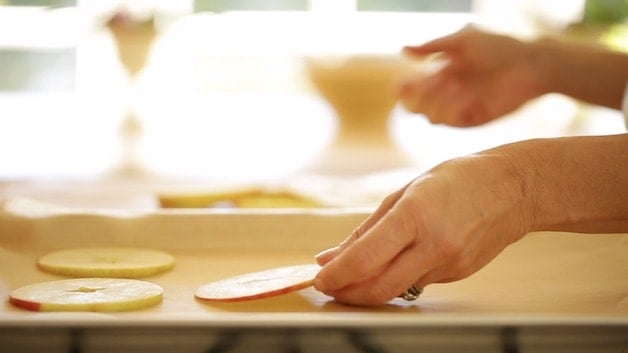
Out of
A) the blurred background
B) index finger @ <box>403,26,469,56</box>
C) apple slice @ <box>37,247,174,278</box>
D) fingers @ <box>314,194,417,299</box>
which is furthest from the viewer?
the blurred background

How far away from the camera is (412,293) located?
76 centimetres

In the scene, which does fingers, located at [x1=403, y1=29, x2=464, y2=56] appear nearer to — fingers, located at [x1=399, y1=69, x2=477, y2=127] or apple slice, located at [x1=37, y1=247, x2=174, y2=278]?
fingers, located at [x1=399, y1=69, x2=477, y2=127]

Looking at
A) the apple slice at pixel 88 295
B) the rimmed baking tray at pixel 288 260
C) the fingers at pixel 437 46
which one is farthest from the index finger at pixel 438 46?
the apple slice at pixel 88 295

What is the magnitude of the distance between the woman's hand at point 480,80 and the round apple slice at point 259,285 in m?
0.52

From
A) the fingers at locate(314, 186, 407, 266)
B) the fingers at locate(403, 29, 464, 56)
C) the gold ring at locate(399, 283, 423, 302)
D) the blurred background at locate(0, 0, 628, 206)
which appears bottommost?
the gold ring at locate(399, 283, 423, 302)

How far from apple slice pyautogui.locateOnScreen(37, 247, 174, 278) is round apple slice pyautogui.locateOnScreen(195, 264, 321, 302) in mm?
90

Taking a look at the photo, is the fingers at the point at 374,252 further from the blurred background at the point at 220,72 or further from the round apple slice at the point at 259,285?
the blurred background at the point at 220,72

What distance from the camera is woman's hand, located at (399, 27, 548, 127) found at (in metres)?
1.28

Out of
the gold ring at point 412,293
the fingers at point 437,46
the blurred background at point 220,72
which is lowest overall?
the gold ring at point 412,293

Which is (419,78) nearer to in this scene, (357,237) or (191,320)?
(357,237)

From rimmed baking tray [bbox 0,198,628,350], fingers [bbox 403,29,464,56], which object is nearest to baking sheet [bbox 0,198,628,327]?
rimmed baking tray [bbox 0,198,628,350]

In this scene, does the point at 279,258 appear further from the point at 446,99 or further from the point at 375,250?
the point at 446,99

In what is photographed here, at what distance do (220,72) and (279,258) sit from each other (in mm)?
3921

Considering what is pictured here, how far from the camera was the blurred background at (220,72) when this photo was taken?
4.29 metres
